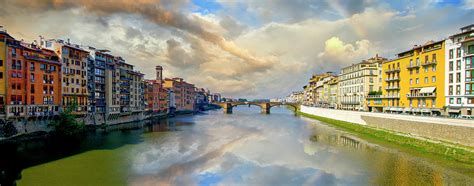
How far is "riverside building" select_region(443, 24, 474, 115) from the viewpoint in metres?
36.5

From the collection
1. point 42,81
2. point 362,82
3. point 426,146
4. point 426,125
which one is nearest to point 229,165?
point 426,146

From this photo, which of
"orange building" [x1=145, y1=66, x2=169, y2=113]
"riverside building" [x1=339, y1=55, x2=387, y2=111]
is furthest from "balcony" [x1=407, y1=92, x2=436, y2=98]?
"orange building" [x1=145, y1=66, x2=169, y2=113]

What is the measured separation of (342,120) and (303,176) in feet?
153

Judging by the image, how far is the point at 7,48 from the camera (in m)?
35.9

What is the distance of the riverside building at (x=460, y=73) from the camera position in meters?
36.5

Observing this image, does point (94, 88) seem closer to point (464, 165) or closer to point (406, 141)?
point (406, 141)

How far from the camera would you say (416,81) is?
47.5m

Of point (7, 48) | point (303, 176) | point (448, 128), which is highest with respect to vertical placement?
point (7, 48)

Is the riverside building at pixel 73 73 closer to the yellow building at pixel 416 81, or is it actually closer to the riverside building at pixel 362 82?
the yellow building at pixel 416 81

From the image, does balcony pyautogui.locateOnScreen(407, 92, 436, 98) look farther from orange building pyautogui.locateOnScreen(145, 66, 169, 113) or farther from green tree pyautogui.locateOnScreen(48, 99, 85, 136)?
orange building pyautogui.locateOnScreen(145, 66, 169, 113)

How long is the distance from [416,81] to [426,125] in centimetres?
1579

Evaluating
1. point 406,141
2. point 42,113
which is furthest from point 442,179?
point 42,113

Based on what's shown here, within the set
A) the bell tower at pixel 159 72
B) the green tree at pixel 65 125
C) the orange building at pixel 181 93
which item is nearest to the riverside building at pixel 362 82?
the green tree at pixel 65 125

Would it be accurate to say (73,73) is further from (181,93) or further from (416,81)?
(181,93)
